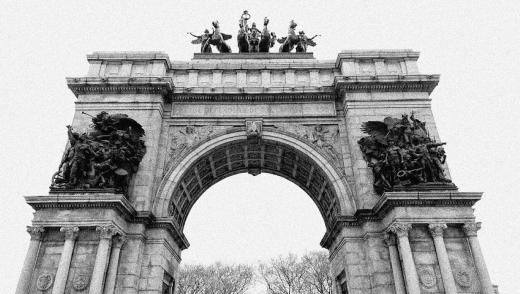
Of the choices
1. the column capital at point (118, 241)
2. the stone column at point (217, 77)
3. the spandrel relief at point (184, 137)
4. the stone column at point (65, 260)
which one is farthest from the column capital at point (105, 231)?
the stone column at point (217, 77)

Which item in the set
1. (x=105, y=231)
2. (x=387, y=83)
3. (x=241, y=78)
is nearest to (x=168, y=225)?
(x=105, y=231)

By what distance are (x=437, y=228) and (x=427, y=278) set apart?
1739 mm

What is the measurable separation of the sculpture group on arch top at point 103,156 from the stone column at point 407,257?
1043 centimetres

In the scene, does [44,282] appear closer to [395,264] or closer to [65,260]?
[65,260]

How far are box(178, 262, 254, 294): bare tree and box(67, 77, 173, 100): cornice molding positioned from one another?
1217 inches

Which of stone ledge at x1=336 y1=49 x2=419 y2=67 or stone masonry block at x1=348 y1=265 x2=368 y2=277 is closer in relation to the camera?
stone masonry block at x1=348 y1=265 x2=368 y2=277

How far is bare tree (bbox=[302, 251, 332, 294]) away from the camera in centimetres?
4156

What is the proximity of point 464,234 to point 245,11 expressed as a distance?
17932 mm

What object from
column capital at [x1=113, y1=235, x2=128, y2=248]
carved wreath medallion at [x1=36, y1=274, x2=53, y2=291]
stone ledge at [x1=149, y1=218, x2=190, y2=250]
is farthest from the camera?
stone ledge at [x1=149, y1=218, x2=190, y2=250]

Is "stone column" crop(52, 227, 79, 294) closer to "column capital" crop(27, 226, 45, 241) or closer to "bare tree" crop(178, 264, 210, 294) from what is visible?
"column capital" crop(27, 226, 45, 241)

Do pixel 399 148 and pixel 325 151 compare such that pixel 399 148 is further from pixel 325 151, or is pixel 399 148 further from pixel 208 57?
pixel 208 57

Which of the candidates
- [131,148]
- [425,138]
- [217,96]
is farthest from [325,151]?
[131,148]

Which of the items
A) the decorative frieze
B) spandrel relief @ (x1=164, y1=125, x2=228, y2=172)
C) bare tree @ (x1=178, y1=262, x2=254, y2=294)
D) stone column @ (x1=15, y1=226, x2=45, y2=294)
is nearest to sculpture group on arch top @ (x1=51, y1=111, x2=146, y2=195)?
spandrel relief @ (x1=164, y1=125, x2=228, y2=172)

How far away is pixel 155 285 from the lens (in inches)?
544
